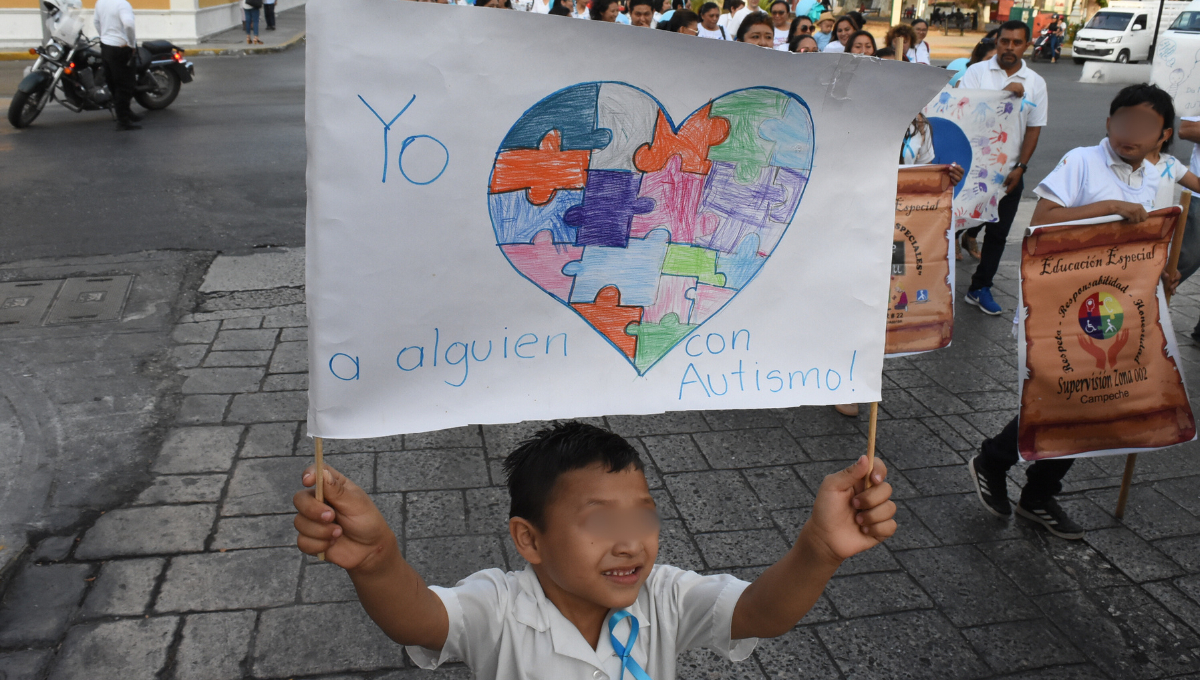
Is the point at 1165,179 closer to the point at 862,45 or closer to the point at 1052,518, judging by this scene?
the point at 1052,518

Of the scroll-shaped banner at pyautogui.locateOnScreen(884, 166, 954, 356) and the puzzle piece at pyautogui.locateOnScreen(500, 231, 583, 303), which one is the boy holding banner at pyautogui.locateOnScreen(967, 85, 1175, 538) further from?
the puzzle piece at pyautogui.locateOnScreen(500, 231, 583, 303)

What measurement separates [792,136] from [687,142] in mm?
220

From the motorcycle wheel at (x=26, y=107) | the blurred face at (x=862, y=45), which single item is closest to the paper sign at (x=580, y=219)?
the blurred face at (x=862, y=45)

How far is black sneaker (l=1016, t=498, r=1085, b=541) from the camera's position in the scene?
12.1ft

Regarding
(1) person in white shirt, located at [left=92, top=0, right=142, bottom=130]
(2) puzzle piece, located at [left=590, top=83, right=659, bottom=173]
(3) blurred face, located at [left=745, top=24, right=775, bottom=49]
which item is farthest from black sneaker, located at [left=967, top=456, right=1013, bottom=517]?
(1) person in white shirt, located at [left=92, top=0, right=142, bottom=130]

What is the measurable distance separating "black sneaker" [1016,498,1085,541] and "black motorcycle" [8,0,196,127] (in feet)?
36.9

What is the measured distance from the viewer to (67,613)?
3.04 m

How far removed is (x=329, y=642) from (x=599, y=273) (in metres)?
1.79

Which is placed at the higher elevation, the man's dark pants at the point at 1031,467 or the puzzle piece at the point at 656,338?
the puzzle piece at the point at 656,338

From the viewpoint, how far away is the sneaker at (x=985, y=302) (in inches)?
246

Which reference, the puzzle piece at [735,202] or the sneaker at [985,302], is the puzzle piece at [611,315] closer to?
the puzzle piece at [735,202]

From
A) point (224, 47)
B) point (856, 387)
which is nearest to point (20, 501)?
point (856, 387)

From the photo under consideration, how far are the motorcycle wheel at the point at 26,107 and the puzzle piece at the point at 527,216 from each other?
11.1 meters

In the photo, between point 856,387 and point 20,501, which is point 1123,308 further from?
point 20,501
